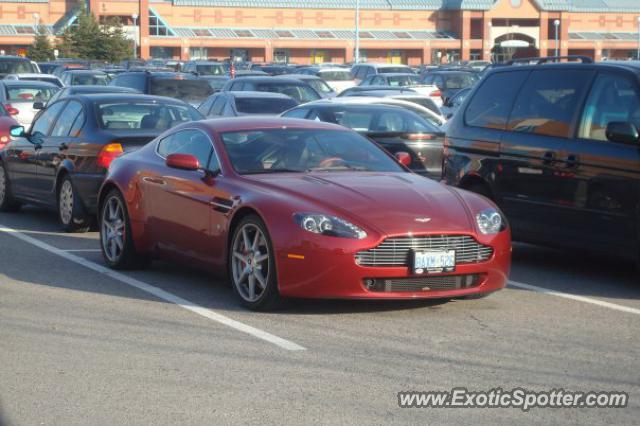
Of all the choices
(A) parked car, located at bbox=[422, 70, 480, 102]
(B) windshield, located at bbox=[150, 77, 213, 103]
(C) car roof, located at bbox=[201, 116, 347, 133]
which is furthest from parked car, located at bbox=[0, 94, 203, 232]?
(A) parked car, located at bbox=[422, 70, 480, 102]

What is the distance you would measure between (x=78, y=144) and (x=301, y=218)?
571 centimetres

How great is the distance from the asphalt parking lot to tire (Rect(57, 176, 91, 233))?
2.60 meters

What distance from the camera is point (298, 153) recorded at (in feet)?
31.0

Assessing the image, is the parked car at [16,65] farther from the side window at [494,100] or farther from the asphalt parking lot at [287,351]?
the asphalt parking lot at [287,351]

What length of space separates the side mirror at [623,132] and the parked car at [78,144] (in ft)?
17.8

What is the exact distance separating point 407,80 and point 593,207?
90.7 ft

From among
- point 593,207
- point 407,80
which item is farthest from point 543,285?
point 407,80

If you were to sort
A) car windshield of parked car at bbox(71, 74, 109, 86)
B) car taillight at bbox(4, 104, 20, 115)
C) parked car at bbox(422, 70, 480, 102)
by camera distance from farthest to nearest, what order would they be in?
1. parked car at bbox(422, 70, 480, 102)
2. car windshield of parked car at bbox(71, 74, 109, 86)
3. car taillight at bbox(4, 104, 20, 115)

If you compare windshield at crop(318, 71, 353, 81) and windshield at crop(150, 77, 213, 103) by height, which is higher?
windshield at crop(318, 71, 353, 81)

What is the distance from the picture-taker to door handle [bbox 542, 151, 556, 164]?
10297 mm

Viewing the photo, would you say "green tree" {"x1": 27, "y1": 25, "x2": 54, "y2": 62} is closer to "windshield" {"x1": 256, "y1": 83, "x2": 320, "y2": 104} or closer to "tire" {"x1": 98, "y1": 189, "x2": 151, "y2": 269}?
"windshield" {"x1": 256, "y1": 83, "x2": 320, "y2": 104}

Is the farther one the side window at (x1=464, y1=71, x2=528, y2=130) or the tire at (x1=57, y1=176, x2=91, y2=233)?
the tire at (x1=57, y1=176, x2=91, y2=233)

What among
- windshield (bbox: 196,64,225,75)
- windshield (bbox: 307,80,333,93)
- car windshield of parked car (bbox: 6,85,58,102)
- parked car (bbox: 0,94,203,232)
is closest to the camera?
parked car (bbox: 0,94,203,232)

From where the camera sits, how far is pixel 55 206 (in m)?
13.7
